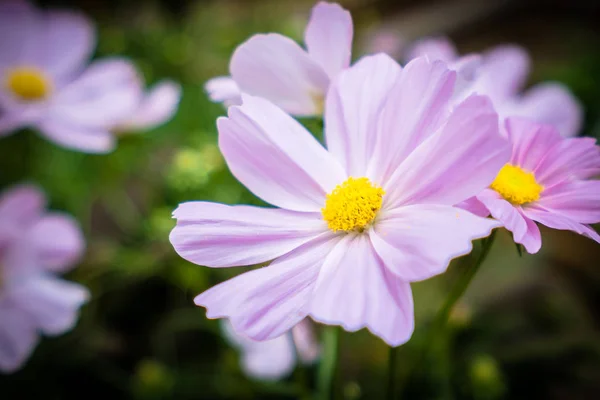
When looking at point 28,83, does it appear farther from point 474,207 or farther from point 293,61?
point 474,207

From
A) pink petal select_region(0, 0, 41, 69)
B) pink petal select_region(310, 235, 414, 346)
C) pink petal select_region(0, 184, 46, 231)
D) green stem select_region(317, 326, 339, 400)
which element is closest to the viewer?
pink petal select_region(310, 235, 414, 346)

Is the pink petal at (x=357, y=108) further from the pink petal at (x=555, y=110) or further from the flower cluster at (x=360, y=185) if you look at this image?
the pink petal at (x=555, y=110)

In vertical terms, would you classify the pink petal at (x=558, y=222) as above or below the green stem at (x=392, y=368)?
above

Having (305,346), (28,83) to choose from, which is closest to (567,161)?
(305,346)

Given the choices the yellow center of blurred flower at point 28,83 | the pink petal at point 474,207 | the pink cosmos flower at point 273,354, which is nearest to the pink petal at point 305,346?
the pink cosmos flower at point 273,354

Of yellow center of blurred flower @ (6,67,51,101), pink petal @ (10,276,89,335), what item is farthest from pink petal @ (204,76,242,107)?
yellow center of blurred flower @ (6,67,51,101)

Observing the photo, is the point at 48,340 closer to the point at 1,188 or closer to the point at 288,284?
the point at 1,188

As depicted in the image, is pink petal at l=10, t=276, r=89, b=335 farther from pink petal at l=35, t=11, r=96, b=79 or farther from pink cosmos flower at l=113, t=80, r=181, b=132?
pink petal at l=35, t=11, r=96, b=79
